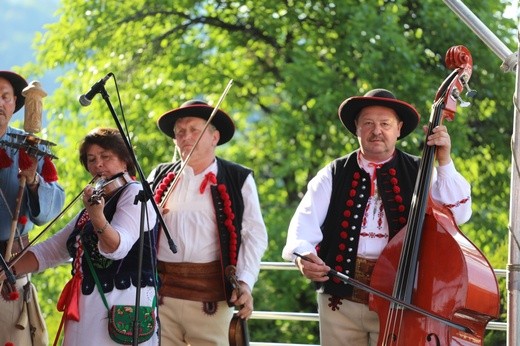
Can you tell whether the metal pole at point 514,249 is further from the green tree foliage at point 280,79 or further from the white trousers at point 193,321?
the green tree foliage at point 280,79

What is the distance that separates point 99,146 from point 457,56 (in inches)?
55.5

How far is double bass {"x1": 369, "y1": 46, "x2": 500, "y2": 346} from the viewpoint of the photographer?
4.32m

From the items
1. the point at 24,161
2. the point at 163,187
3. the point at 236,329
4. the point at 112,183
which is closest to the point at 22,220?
the point at 24,161

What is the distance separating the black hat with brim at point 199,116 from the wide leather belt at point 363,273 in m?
0.96

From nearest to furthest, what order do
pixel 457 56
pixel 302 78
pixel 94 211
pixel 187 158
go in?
pixel 94 211, pixel 457 56, pixel 187 158, pixel 302 78

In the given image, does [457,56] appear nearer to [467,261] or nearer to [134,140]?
[467,261]

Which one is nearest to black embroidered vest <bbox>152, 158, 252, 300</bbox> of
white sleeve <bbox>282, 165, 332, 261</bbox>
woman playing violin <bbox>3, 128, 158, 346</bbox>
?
white sleeve <bbox>282, 165, 332, 261</bbox>

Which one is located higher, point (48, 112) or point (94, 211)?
point (48, 112)

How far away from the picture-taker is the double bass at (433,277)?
4.32 m

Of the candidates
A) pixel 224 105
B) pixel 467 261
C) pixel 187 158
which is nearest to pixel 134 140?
pixel 224 105

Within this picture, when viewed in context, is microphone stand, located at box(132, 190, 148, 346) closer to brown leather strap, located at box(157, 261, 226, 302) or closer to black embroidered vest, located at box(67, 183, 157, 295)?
black embroidered vest, located at box(67, 183, 157, 295)

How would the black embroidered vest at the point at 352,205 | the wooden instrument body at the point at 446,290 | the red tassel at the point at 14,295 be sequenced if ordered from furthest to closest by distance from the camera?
1. the red tassel at the point at 14,295
2. the black embroidered vest at the point at 352,205
3. the wooden instrument body at the point at 446,290

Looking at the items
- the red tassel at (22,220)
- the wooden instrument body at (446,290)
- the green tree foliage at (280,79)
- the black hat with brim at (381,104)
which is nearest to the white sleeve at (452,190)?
the wooden instrument body at (446,290)

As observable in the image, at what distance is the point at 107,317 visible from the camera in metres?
4.57
